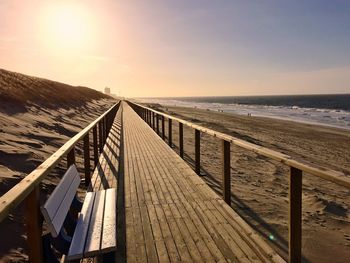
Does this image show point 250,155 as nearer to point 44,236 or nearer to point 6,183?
point 6,183

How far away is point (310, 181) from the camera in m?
8.93

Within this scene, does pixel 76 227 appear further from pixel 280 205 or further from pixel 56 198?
pixel 280 205

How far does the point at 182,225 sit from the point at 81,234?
132cm

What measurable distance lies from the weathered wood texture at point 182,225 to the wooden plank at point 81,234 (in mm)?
479

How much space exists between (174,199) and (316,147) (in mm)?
14897

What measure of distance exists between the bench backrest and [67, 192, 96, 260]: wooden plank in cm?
24

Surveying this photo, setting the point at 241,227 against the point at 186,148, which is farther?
the point at 186,148

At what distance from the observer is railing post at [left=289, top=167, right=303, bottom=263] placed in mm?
2896

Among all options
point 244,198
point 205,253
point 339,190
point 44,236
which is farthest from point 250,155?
point 44,236

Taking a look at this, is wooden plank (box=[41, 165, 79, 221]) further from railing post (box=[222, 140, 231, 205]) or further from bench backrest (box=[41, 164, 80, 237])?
railing post (box=[222, 140, 231, 205])

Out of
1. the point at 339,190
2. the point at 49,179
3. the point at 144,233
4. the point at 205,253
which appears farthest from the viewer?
the point at 339,190

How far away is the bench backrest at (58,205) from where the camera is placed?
2469 mm

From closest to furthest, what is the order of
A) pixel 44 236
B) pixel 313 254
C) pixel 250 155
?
pixel 44 236 < pixel 313 254 < pixel 250 155

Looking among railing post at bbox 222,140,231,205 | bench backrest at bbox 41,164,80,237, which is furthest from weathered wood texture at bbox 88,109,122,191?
bench backrest at bbox 41,164,80,237
